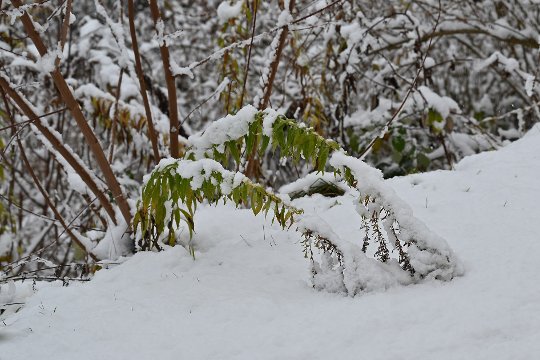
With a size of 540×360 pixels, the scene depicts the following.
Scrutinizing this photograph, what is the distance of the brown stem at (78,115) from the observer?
2.72 metres

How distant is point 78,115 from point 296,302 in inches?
58.8

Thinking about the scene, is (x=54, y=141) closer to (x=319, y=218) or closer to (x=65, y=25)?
(x=65, y=25)

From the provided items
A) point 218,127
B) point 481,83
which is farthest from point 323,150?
point 481,83

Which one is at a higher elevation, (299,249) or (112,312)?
(299,249)

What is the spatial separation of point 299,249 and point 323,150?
68cm

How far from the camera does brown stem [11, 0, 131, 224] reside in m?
2.72

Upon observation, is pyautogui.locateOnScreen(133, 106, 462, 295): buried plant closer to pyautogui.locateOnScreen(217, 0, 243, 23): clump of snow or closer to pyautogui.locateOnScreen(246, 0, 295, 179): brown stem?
pyautogui.locateOnScreen(246, 0, 295, 179): brown stem

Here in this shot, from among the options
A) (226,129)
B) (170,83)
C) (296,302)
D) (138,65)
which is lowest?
(296,302)

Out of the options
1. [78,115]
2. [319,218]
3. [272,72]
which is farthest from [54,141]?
[319,218]

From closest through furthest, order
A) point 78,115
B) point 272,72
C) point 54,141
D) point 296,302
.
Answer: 1. point 296,302
2. point 78,115
3. point 54,141
4. point 272,72

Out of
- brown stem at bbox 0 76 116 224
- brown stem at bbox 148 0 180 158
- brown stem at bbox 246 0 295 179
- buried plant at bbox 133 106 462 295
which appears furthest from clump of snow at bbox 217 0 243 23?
buried plant at bbox 133 106 462 295

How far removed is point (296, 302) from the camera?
232cm

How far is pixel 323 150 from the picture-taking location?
2324 millimetres

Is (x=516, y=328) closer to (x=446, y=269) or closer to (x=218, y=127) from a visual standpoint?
(x=446, y=269)
